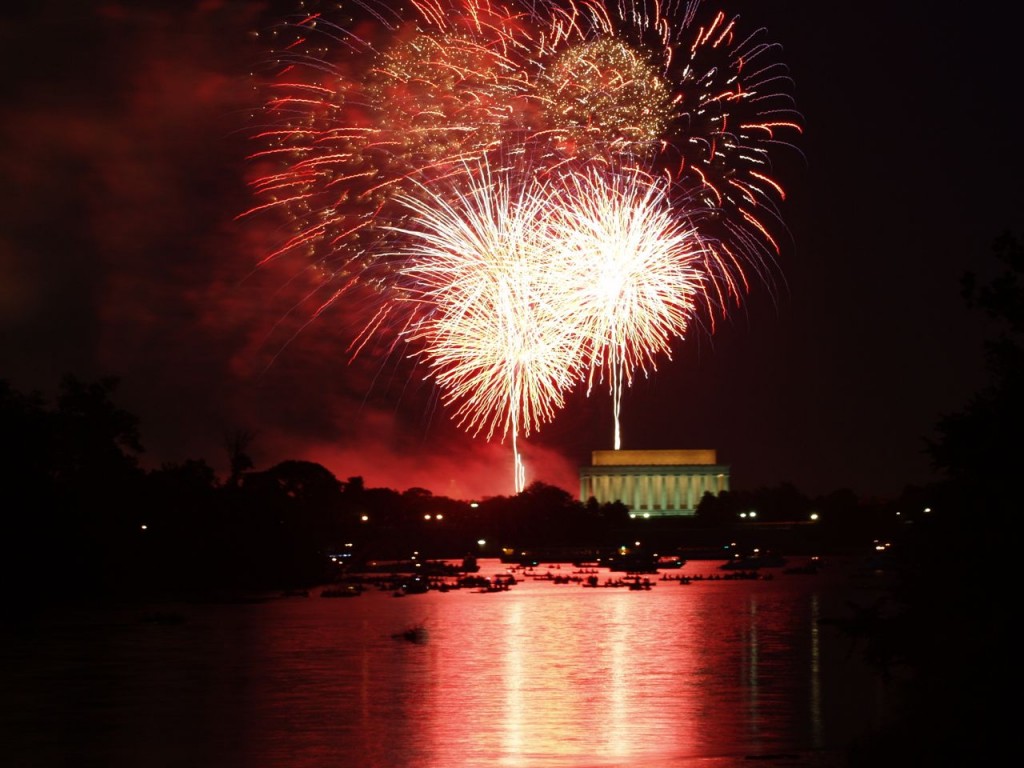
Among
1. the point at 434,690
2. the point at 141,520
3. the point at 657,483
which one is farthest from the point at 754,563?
the point at 434,690

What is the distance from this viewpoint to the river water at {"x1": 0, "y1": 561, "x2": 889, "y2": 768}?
26.2 metres

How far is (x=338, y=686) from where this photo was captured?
36.7m

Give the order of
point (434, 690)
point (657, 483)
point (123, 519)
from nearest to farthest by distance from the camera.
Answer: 1. point (434, 690)
2. point (123, 519)
3. point (657, 483)

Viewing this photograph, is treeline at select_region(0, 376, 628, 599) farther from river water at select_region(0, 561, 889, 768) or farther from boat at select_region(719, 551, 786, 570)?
boat at select_region(719, 551, 786, 570)

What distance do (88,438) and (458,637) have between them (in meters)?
43.3

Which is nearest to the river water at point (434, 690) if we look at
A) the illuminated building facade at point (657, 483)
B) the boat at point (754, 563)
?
the boat at point (754, 563)

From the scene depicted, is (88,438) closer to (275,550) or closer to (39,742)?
(275,550)

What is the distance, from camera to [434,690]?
35.8 metres

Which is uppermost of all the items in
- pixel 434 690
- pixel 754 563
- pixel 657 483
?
pixel 657 483

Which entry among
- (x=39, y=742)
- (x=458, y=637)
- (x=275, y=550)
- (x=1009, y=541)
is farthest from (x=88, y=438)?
(x=1009, y=541)

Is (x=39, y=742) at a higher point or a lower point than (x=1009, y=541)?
lower

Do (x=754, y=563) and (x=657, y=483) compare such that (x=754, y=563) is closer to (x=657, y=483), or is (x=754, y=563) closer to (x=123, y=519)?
(x=123, y=519)

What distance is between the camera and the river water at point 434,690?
2620cm

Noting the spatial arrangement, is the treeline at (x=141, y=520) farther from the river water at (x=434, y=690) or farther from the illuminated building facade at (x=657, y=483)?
the illuminated building facade at (x=657, y=483)
